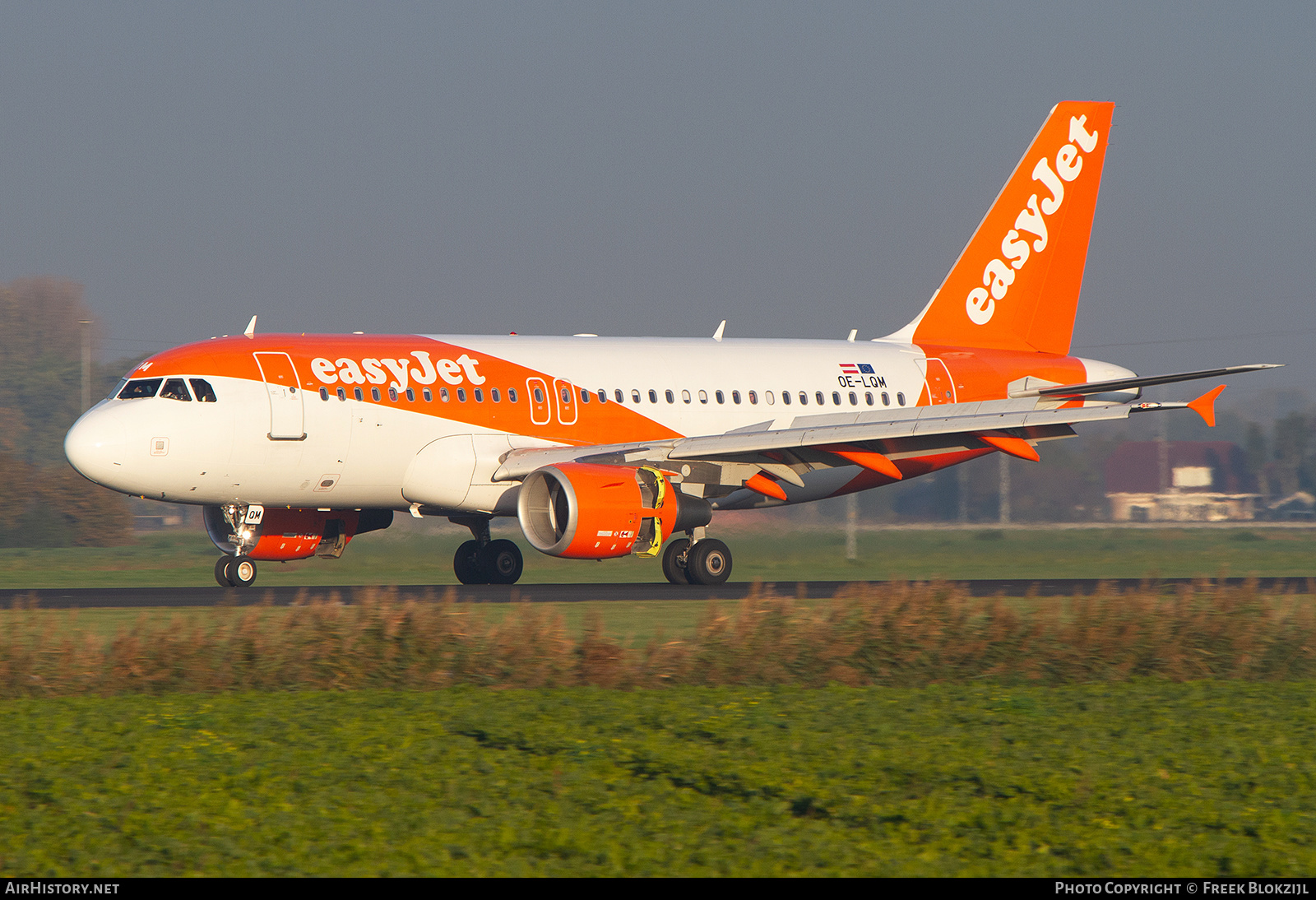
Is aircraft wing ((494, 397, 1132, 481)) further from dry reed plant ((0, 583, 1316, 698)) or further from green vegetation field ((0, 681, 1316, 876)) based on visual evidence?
green vegetation field ((0, 681, 1316, 876))

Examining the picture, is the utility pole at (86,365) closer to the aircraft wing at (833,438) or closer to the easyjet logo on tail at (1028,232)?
the aircraft wing at (833,438)

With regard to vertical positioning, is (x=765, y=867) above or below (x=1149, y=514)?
below

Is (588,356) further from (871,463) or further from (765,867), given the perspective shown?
(765,867)

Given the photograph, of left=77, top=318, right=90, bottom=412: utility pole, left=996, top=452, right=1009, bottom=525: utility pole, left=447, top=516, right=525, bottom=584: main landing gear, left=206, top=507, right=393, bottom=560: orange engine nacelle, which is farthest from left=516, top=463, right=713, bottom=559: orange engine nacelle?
left=77, top=318, right=90, bottom=412: utility pole

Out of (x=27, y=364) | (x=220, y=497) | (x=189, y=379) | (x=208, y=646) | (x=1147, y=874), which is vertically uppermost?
(x=27, y=364)

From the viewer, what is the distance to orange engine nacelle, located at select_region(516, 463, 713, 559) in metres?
21.7

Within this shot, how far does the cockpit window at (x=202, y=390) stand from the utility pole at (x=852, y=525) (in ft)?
47.7

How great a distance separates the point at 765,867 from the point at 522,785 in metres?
2.02

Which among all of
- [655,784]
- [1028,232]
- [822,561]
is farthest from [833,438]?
[655,784]

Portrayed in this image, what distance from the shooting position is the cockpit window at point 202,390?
72.9 feet

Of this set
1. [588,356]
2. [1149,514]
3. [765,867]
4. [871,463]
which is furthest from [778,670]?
[1149,514]

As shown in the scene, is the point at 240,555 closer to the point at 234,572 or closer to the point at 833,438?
the point at 234,572

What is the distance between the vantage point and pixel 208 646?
42.8 feet

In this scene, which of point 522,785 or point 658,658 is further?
point 658,658
